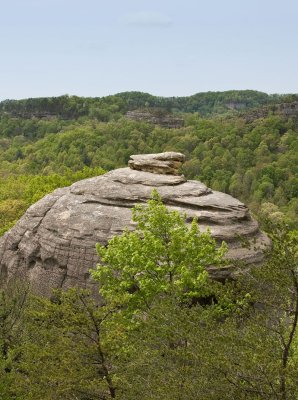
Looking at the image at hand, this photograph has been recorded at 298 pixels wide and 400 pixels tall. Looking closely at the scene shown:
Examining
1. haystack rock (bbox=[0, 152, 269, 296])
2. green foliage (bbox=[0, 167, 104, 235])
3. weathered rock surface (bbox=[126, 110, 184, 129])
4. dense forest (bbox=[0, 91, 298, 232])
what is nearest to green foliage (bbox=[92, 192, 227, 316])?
haystack rock (bbox=[0, 152, 269, 296])

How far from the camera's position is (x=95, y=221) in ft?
112

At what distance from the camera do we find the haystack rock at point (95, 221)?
33.0 meters

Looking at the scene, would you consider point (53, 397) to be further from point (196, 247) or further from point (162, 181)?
point (162, 181)

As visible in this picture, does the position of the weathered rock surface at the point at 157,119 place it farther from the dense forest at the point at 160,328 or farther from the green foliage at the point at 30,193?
the dense forest at the point at 160,328

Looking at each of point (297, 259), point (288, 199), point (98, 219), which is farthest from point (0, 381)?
point (288, 199)

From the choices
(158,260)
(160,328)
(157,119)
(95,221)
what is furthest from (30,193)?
(157,119)

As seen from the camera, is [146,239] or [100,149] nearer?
[146,239]

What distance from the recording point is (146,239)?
1002 inches

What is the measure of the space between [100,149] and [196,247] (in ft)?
335

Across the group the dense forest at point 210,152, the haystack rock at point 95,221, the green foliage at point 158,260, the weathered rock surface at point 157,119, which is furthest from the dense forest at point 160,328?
the weathered rock surface at point 157,119

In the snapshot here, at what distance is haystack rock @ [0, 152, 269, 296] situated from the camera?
33.0 meters

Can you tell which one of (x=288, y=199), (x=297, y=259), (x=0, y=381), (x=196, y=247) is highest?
(x=297, y=259)

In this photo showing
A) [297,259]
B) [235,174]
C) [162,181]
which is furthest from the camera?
[235,174]

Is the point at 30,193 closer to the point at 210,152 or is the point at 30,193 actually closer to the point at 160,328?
the point at 160,328
